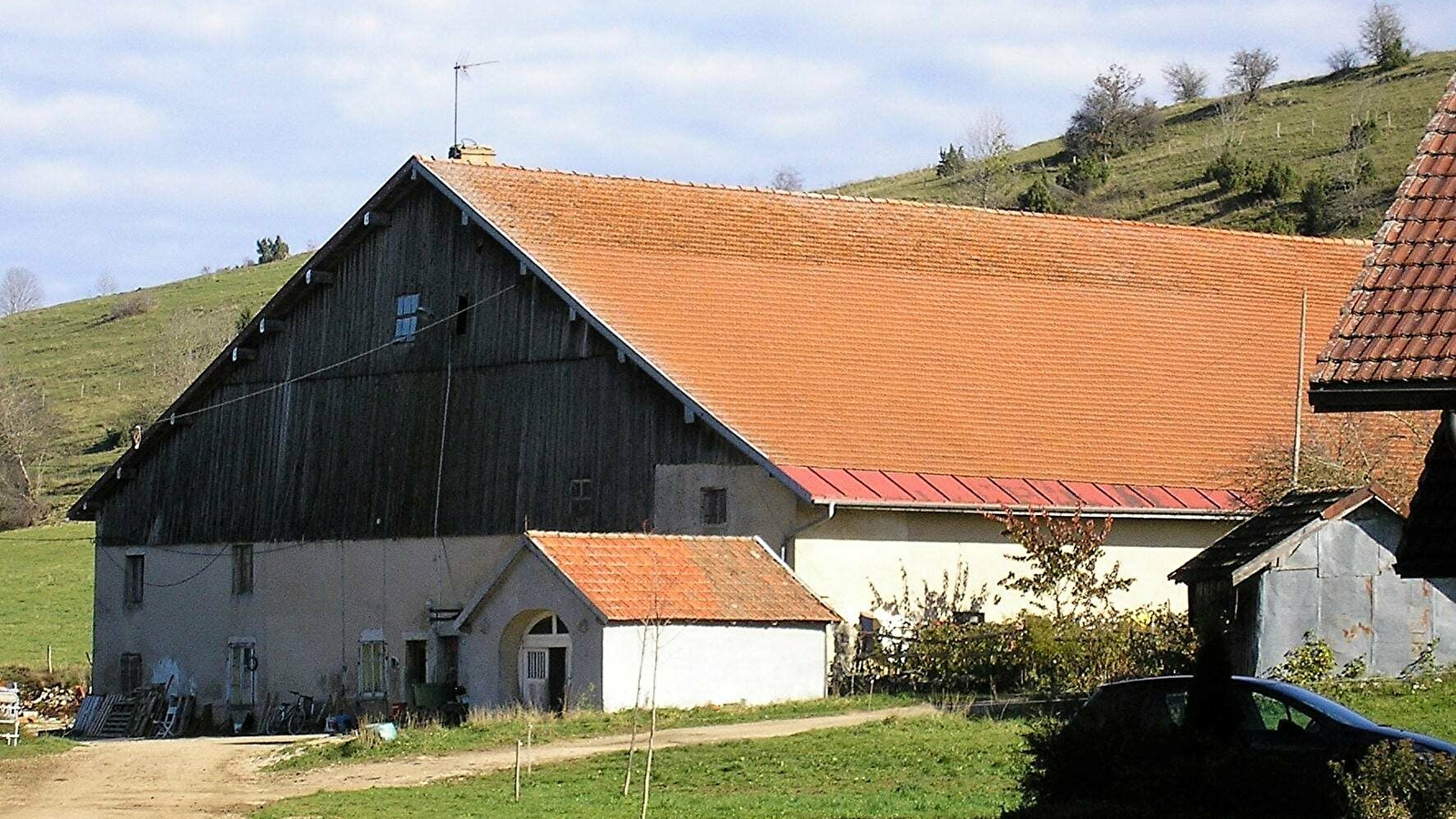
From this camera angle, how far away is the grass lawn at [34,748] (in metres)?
33.0

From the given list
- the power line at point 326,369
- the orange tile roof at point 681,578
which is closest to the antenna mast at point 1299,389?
the orange tile roof at point 681,578

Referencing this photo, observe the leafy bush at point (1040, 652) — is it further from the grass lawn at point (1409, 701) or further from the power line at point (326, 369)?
the power line at point (326, 369)

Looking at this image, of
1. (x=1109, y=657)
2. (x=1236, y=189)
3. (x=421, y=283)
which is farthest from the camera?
(x=1236, y=189)

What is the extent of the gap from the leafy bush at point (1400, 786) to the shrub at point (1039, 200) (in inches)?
2917

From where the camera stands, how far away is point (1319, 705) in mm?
18703

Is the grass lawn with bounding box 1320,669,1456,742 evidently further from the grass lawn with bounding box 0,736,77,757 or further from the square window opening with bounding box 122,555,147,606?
the square window opening with bounding box 122,555,147,606

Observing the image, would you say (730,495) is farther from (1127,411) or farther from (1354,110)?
(1354,110)

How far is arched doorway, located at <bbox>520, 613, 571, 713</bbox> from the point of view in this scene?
1247 inches

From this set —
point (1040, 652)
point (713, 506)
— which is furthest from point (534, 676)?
point (1040, 652)

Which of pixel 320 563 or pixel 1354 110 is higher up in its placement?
pixel 1354 110

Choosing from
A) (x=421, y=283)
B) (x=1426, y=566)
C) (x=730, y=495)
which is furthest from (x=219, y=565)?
(x=1426, y=566)

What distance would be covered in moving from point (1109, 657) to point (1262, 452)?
8.77 metres

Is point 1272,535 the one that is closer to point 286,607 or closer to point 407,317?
point 407,317

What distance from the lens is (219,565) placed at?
43.2 metres
